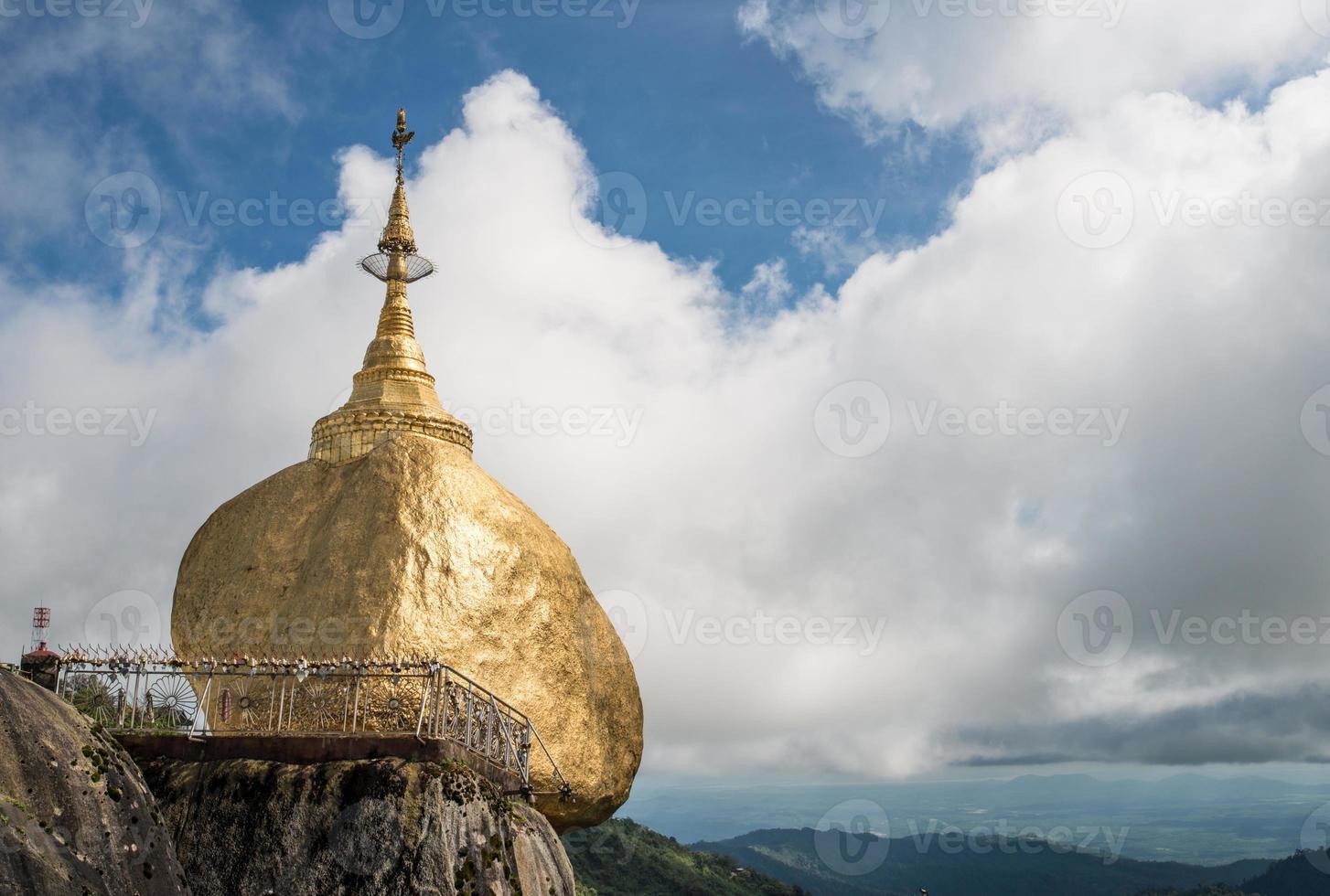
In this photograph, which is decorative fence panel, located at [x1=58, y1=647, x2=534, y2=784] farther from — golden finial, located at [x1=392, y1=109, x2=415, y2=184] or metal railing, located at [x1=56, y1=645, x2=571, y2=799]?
golden finial, located at [x1=392, y1=109, x2=415, y2=184]

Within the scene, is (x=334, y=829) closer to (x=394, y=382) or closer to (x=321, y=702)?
(x=321, y=702)

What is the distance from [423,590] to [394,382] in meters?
7.43

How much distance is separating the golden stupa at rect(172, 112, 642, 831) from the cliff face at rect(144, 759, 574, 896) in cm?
335

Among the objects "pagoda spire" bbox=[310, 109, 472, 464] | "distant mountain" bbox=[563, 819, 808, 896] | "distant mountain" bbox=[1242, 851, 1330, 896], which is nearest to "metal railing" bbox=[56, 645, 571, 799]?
"pagoda spire" bbox=[310, 109, 472, 464]

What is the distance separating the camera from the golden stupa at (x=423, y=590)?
22.6 metres

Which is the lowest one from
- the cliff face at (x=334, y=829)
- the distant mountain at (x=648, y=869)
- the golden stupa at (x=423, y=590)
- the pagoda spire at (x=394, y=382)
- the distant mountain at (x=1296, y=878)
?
the distant mountain at (x=1296, y=878)

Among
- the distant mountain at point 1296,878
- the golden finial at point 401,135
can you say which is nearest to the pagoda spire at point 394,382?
the golden finial at point 401,135

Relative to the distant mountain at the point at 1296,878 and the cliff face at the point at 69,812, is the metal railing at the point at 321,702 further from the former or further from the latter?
the distant mountain at the point at 1296,878

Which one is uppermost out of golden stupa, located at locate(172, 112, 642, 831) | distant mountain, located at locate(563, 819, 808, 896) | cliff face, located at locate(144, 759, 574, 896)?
golden stupa, located at locate(172, 112, 642, 831)

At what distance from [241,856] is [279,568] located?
22.8ft

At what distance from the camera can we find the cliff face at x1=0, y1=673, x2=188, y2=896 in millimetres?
12781

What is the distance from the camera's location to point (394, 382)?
2858 cm

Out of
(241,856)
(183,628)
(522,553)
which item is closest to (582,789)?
(522,553)

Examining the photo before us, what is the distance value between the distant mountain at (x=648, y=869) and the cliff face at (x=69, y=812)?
63.1 meters
